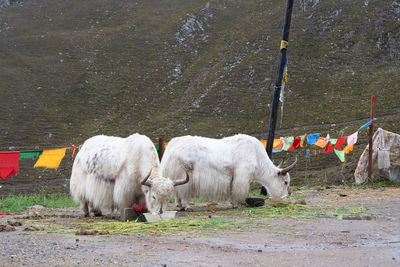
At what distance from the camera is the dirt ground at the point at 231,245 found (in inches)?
156

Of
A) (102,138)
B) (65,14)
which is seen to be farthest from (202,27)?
(102,138)

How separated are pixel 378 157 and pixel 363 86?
3321 centimetres

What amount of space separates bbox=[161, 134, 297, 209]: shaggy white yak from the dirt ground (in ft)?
8.88

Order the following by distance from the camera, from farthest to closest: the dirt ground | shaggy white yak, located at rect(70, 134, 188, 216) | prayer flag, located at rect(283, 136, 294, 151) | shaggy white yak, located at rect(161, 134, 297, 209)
A: 1. prayer flag, located at rect(283, 136, 294, 151)
2. shaggy white yak, located at rect(161, 134, 297, 209)
3. shaggy white yak, located at rect(70, 134, 188, 216)
4. the dirt ground

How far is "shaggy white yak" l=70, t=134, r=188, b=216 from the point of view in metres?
7.27

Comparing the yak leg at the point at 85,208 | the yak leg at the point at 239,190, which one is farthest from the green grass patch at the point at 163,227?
the yak leg at the point at 239,190

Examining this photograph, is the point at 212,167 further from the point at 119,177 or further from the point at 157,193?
the point at 157,193

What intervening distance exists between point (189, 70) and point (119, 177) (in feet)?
152

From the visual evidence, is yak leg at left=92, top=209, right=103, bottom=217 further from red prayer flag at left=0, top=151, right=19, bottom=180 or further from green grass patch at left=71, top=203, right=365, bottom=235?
red prayer flag at left=0, top=151, right=19, bottom=180

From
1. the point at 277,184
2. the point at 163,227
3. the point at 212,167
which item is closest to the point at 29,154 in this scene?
the point at 212,167

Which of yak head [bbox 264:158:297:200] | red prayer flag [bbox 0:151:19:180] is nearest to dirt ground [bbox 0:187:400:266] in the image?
yak head [bbox 264:158:297:200]

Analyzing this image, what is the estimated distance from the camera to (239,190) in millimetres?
9461

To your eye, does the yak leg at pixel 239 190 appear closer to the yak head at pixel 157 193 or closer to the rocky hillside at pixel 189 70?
the yak head at pixel 157 193

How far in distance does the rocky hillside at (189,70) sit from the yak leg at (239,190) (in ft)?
60.4
